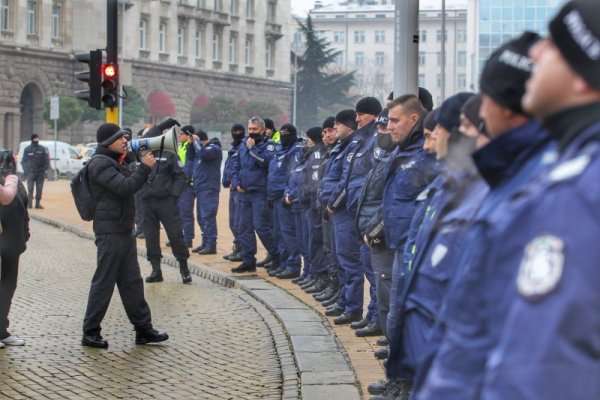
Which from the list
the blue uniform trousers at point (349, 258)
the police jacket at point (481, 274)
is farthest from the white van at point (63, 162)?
the police jacket at point (481, 274)

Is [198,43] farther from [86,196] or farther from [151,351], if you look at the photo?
[151,351]

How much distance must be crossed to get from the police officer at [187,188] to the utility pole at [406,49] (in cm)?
946

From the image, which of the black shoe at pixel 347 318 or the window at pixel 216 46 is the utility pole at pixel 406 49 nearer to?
the black shoe at pixel 347 318

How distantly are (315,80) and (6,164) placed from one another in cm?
8403

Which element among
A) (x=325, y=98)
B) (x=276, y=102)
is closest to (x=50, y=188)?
(x=276, y=102)

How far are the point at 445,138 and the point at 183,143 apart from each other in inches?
564

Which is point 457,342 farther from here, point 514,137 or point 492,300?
point 514,137

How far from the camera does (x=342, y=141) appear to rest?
11234 millimetres

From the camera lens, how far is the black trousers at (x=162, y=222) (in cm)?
1451

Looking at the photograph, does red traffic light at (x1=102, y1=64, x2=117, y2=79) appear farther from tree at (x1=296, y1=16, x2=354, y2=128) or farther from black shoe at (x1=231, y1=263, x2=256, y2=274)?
tree at (x1=296, y1=16, x2=354, y2=128)

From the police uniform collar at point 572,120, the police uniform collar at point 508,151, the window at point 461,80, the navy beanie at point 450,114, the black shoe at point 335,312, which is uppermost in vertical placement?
the window at point 461,80

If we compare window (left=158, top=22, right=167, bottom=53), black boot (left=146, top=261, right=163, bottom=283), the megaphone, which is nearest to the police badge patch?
the megaphone

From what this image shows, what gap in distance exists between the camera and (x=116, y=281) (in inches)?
397

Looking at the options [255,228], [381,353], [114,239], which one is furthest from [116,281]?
[255,228]
